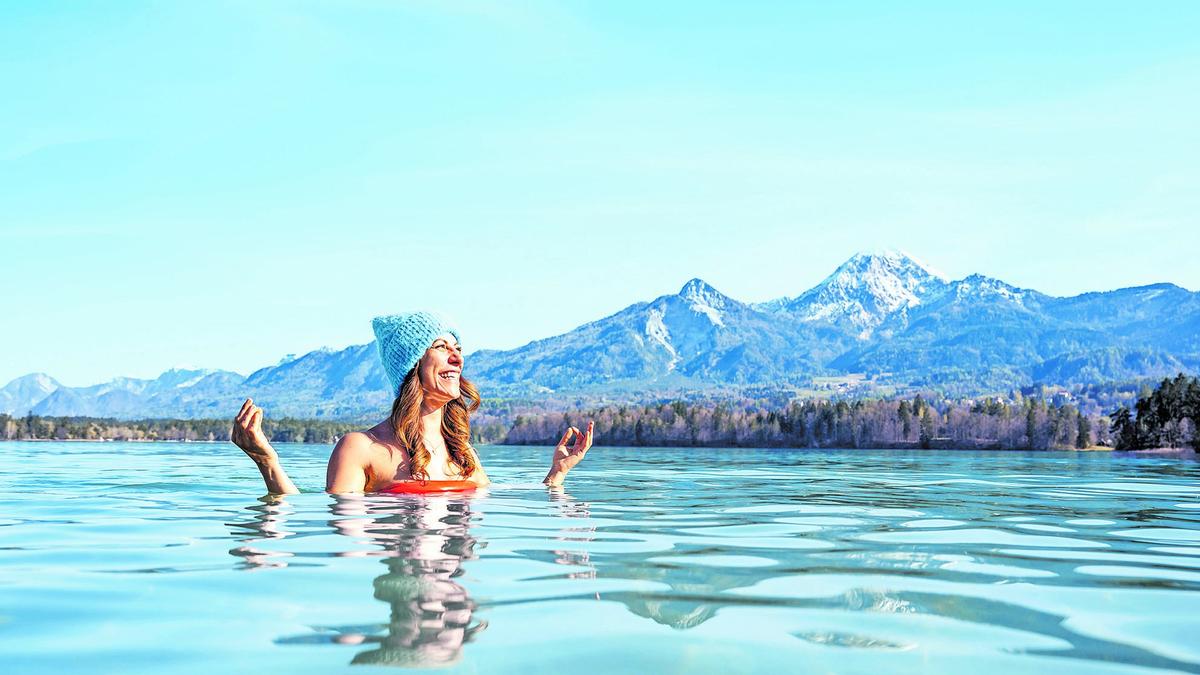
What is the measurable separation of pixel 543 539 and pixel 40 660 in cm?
615

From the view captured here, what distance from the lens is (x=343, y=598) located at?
25.4 feet

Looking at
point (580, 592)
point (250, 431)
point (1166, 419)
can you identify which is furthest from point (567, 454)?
point (1166, 419)

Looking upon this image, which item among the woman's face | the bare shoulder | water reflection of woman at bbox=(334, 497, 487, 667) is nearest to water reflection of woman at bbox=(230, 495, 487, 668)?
water reflection of woman at bbox=(334, 497, 487, 667)

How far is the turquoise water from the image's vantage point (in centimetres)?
612

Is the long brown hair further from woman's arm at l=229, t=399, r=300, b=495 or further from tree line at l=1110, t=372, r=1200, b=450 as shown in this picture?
tree line at l=1110, t=372, r=1200, b=450

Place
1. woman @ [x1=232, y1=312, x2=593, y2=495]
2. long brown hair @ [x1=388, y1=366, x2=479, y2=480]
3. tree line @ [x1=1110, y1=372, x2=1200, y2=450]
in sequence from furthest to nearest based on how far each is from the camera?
tree line @ [x1=1110, y1=372, x2=1200, y2=450], woman @ [x1=232, y1=312, x2=593, y2=495], long brown hair @ [x1=388, y1=366, x2=479, y2=480]

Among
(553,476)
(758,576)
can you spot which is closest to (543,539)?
(758,576)

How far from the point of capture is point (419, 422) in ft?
49.5

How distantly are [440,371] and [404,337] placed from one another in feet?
2.17

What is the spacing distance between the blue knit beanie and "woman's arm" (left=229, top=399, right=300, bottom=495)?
1.88 m

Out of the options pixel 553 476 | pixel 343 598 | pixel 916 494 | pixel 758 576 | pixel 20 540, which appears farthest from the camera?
pixel 916 494

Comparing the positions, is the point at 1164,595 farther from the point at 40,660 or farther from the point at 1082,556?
the point at 40,660

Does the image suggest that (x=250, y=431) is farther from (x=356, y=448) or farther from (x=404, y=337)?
(x=404, y=337)

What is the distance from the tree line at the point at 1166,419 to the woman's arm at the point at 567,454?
5175 inches
